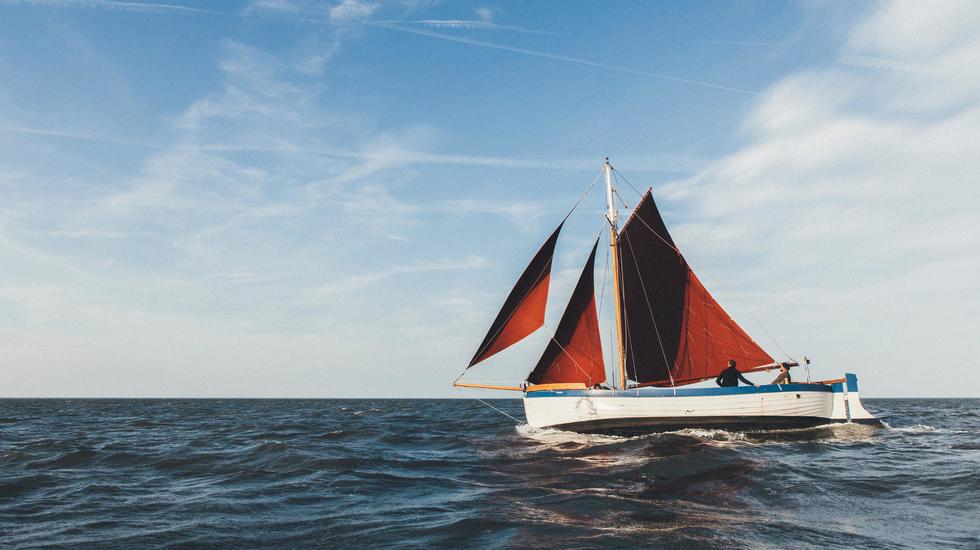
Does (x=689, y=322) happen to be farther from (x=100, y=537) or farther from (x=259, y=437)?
(x=100, y=537)

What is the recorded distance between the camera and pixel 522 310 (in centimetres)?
2506

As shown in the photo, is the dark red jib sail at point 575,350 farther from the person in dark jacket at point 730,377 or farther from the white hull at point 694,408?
the person in dark jacket at point 730,377

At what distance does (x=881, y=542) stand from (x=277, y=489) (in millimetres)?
12113

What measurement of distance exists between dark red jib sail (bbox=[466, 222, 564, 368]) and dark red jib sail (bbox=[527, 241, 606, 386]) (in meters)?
1.34

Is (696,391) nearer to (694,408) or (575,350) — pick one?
(694,408)

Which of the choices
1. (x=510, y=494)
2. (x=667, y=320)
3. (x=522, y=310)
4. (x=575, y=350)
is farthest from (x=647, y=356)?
(x=510, y=494)

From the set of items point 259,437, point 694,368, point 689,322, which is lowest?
point 259,437

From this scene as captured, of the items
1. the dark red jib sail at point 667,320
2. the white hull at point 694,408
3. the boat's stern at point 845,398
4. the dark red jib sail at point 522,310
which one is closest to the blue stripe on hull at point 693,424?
the white hull at point 694,408

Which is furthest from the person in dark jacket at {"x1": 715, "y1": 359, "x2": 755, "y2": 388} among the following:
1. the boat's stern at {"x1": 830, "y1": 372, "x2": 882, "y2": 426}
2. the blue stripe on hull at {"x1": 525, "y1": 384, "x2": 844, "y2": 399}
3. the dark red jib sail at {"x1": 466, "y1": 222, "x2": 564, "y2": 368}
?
the dark red jib sail at {"x1": 466, "y1": 222, "x2": 564, "y2": 368}

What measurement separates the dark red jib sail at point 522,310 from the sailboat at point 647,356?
0.14ft

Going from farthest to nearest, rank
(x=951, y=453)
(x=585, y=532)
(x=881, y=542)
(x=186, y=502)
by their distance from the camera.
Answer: (x=951, y=453), (x=186, y=502), (x=585, y=532), (x=881, y=542)

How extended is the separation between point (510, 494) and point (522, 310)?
1231 cm

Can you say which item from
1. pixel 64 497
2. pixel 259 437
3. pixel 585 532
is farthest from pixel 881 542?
pixel 259 437

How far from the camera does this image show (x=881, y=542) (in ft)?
29.7
